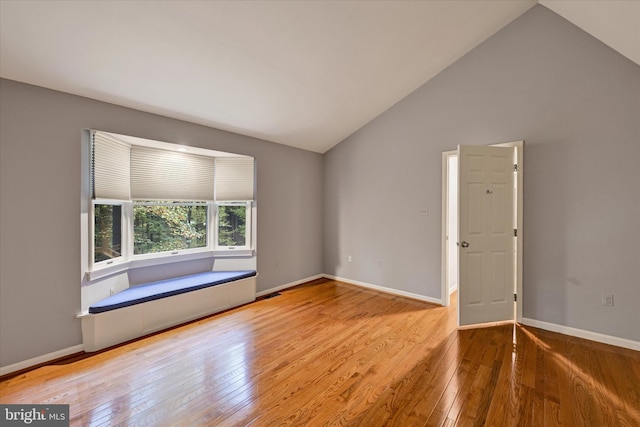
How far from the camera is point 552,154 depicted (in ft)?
9.96

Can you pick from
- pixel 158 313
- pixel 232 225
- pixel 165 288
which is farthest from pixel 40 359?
pixel 232 225

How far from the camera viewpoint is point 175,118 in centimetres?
331

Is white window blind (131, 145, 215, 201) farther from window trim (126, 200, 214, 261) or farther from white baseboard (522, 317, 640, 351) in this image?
white baseboard (522, 317, 640, 351)

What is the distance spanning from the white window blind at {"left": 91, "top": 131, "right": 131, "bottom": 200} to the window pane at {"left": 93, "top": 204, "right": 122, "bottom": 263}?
197mm

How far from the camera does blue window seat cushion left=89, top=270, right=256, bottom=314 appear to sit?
272cm

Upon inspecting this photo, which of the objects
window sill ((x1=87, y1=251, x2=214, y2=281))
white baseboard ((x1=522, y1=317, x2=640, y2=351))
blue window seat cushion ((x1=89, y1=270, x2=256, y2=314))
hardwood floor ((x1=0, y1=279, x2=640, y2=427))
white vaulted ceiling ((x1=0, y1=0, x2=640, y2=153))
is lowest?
hardwood floor ((x1=0, y1=279, x2=640, y2=427))

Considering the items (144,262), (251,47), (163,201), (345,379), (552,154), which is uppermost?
Result: (251,47)

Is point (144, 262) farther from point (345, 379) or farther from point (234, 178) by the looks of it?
point (345, 379)

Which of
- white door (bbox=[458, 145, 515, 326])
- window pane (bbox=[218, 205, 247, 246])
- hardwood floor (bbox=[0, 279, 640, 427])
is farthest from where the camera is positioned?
window pane (bbox=[218, 205, 247, 246])

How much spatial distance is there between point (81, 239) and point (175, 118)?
1.67 metres

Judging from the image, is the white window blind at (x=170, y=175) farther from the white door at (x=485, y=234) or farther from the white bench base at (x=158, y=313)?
the white door at (x=485, y=234)

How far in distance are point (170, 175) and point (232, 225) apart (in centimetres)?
112

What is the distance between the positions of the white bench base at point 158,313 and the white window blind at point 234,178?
49.8 inches

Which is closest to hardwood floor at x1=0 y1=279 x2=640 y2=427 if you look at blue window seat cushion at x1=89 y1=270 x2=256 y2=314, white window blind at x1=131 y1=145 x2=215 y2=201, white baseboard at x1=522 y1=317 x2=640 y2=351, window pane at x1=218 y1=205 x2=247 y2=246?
white baseboard at x1=522 y1=317 x2=640 y2=351
